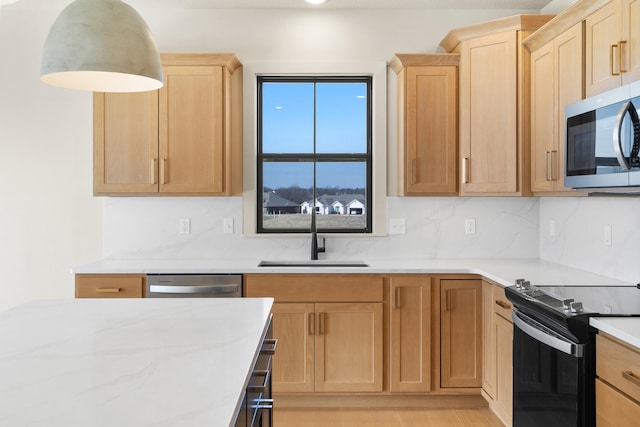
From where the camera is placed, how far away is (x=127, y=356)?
1.34m

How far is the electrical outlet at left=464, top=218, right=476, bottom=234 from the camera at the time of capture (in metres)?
3.81

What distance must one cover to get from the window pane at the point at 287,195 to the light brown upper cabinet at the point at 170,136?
497mm

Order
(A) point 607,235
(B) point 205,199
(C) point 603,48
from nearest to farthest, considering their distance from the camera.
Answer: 1. (C) point 603,48
2. (A) point 607,235
3. (B) point 205,199

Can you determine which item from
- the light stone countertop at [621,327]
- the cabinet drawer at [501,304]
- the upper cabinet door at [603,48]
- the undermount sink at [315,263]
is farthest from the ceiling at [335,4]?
the light stone countertop at [621,327]

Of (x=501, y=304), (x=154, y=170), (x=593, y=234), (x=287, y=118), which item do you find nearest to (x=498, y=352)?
(x=501, y=304)

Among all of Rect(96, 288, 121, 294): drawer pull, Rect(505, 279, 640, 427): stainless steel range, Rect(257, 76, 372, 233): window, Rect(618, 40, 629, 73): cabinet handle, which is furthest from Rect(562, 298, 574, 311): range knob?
Rect(96, 288, 121, 294): drawer pull

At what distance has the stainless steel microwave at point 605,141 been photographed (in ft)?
6.44

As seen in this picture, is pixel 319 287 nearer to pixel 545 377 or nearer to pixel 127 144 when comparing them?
pixel 545 377

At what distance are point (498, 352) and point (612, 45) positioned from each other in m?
1.66

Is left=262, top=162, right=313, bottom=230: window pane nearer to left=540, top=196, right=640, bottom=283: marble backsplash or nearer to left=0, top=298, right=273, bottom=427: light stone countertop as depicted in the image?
left=540, top=196, right=640, bottom=283: marble backsplash

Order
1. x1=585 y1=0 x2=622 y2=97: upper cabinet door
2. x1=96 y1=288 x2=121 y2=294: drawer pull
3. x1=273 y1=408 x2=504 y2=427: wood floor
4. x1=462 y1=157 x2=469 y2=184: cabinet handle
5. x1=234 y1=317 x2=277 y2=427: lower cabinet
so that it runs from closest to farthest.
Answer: x1=234 y1=317 x2=277 y2=427: lower cabinet < x1=585 y1=0 x2=622 y2=97: upper cabinet door < x1=273 y1=408 x2=504 y2=427: wood floor < x1=96 y1=288 x2=121 y2=294: drawer pull < x1=462 y1=157 x2=469 y2=184: cabinet handle

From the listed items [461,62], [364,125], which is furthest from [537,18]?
[364,125]

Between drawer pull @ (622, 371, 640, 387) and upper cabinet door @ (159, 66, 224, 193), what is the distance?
99.4 inches

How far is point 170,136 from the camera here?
3467mm
